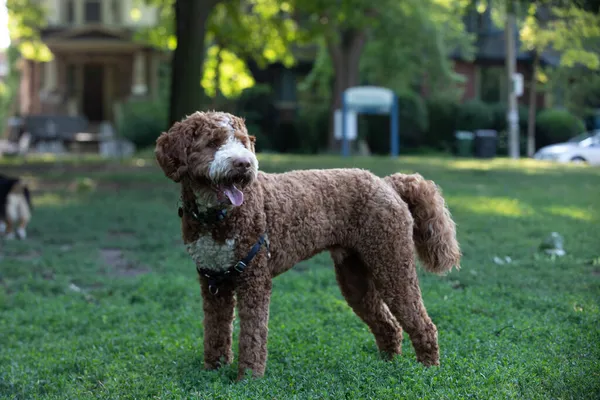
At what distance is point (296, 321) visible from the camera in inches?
241

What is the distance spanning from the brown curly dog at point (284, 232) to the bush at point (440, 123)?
2995cm

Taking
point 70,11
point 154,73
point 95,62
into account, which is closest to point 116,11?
point 70,11

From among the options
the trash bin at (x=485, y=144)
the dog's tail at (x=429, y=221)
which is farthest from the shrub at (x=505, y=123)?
the dog's tail at (x=429, y=221)

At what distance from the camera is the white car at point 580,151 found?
86.7 feet

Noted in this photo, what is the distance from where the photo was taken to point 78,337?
6012 millimetres

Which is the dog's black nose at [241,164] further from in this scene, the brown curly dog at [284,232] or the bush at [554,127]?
the bush at [554,127]

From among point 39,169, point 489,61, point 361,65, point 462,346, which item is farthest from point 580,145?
point 462,346

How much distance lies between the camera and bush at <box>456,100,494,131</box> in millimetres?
34656

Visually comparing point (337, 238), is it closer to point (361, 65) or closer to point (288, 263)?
point (288, 263)

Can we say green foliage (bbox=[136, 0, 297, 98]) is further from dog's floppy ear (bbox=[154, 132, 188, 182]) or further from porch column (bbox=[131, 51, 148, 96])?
dog's floppy ear (bbox=[154, 132, 188, 182])

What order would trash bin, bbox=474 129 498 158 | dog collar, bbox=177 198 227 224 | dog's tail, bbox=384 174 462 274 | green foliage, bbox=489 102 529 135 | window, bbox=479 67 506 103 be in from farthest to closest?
window, bbox=479 67 506 103 < green foliage, bbox=489 102 529 135 < trash bin, bbox=474 129 498 158 < dog's tail, bbox=384 174 462 274 < dog collar, bbox=177 198 227 224

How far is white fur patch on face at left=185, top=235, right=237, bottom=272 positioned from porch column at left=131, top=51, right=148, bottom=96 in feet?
98.8

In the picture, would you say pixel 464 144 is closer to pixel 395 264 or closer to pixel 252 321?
pixel 395 264

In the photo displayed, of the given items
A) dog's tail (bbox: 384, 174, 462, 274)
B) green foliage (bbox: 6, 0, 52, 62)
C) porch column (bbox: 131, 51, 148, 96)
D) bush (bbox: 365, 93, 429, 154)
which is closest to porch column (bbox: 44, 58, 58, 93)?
porch column (bbox: 131, 51, 148, 96)
